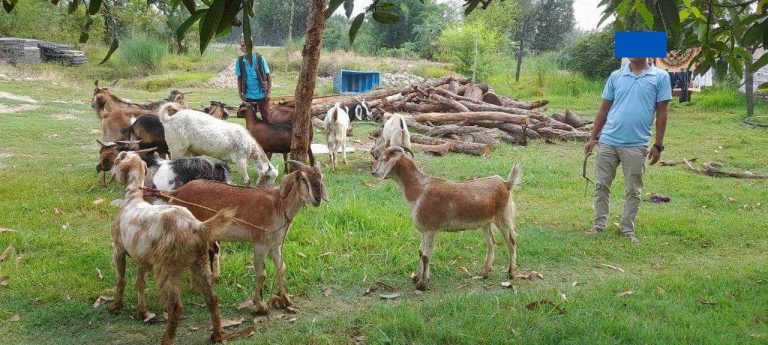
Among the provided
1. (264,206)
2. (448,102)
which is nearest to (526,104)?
(448,102)

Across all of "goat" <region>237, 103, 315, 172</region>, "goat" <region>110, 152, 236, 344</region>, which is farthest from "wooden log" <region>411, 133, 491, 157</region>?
"goat" <region>110, 152, 236, 344</region>

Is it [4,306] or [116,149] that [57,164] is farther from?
[4,306]

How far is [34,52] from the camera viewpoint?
28531 millimetres

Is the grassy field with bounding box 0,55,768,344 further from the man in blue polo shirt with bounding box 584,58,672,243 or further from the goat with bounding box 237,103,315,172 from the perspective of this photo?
the goat with bounding box 237,103,315,172

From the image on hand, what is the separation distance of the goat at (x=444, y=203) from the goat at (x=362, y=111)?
36.7 feet

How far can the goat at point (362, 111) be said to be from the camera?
1683 centimetres

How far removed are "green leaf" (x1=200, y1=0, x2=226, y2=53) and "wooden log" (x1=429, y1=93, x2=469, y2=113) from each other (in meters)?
14.7

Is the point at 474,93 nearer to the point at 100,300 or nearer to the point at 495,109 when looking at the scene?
→ the point at 495,109

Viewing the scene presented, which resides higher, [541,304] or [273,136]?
[273,136]

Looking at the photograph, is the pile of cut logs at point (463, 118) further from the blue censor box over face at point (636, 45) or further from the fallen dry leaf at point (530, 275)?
the blue censor box over face at point (636, 45)

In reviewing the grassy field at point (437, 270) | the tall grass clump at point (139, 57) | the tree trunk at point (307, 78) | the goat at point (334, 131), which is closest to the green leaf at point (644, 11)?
the grassy field at point (437, 270)

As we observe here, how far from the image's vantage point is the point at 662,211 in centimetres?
841

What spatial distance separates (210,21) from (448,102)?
50.4ft

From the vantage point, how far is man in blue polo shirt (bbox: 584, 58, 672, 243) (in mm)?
6688
